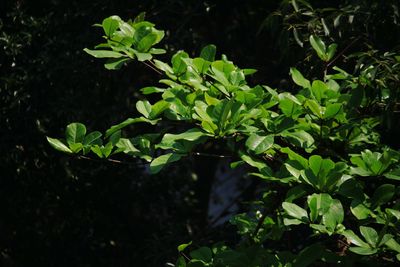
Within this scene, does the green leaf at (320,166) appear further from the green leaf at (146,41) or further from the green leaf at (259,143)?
the green leaf at (146,41)

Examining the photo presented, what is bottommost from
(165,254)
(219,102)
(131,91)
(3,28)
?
(165,254)

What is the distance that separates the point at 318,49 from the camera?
9.48 ft

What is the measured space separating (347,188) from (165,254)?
7.18 feet

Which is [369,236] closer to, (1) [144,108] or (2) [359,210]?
(2) [359,210]

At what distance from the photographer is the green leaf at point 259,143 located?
7.39 ft

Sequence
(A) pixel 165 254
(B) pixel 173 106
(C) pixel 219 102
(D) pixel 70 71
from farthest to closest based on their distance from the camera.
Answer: (A) pixel 165 254
(D) pixel 70 71
(B) pixel 173 106
(C) pixel 219 102

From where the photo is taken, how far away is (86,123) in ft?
13.5

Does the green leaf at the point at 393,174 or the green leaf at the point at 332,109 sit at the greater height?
the green leaf at the point at 332,109

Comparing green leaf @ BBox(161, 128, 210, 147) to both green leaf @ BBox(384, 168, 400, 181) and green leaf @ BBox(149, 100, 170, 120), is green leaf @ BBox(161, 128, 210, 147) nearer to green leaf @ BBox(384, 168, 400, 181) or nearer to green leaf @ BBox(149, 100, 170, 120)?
green leaf @ BBox(149, 100, 170, 120)

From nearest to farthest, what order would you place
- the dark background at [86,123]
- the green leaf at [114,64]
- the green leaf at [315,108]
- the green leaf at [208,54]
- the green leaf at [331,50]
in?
1. the green leaf at [315,108]
2. the green leaf at [114,64]
3. the green leaf at [208,54]
4. the green leaf at [331,50]
5. the dark background at [86,123]

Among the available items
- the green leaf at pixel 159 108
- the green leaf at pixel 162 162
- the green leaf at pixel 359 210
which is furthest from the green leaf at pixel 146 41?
the green leaf at pixel 359 210

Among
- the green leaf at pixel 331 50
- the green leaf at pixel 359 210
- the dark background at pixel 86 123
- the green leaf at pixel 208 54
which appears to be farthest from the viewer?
the dark background at pixel 86 123

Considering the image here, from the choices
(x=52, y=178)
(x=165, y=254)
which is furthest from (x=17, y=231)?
(x=165, y=254)

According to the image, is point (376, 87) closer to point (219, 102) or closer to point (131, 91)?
point (219, 102)
